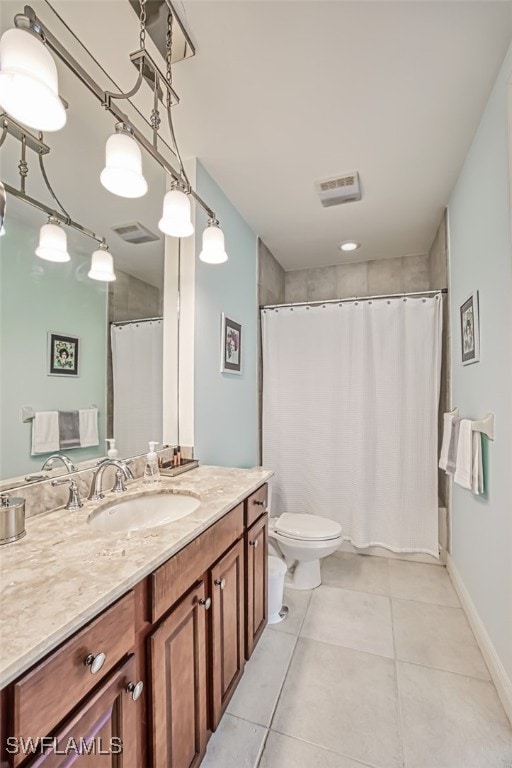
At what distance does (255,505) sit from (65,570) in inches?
34.4

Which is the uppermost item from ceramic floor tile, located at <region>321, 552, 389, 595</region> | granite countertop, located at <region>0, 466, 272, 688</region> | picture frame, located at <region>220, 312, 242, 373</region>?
picture frame, located at <region>220, 312, 242, 373</region>

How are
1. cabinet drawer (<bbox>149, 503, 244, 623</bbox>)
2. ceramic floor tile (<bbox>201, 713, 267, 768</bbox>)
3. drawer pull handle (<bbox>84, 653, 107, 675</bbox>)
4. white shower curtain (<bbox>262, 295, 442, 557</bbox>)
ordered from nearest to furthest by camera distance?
drawer pull handle (<bbox>84, 653, 107, 675</bbox>), cabinet drawer (<bbox>149, 503, 244, 623</bbox>), ceramic floor tile (<bbox>201, 713, 267, 768</bbox>), white shower curtain (<bbox>262, 295, 442, 557</bbox>)

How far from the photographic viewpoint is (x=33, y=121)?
85 centimetres

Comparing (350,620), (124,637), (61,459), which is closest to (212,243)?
(61,459)

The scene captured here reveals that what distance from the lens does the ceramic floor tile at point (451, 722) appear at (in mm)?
1116

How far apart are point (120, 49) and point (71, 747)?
1.96 m

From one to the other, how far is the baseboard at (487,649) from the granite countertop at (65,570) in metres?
1.28

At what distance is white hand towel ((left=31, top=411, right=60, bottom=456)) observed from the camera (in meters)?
1.08

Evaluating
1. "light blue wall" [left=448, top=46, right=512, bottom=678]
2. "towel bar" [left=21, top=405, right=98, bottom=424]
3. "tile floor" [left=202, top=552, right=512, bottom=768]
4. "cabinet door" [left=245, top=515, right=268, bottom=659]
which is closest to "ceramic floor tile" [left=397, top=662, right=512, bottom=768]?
"tile floor" [left=202, top=552, right=512, bottom=768]


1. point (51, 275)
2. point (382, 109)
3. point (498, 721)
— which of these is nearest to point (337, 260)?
point (382, 109)

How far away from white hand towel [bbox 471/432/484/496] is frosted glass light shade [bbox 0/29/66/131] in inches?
77.0

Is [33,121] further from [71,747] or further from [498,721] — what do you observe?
[498,721]

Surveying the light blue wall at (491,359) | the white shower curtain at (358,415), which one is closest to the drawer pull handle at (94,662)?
the light blue wall at (491,359)

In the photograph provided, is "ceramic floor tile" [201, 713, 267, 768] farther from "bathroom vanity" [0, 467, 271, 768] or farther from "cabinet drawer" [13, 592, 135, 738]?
"cabinet drawer" [13, 592, 135, 738]
